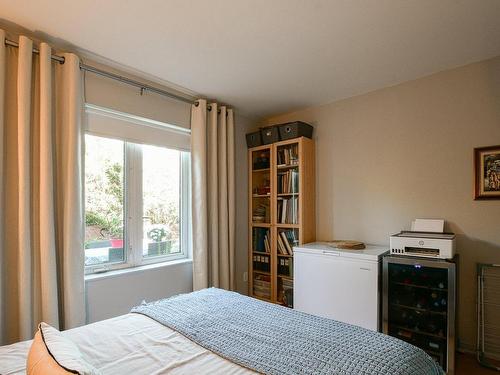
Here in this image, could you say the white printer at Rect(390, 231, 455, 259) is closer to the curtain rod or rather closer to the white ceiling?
the white ceiling

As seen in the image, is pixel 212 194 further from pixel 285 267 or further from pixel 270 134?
pixel 285 267

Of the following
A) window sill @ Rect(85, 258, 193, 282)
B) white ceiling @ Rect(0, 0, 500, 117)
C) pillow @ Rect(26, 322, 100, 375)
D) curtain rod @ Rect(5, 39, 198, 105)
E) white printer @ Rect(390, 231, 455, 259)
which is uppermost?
white ceiling @ Rect(0, 0, 500, 117)

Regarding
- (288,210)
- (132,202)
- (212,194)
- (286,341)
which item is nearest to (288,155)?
(288,210)

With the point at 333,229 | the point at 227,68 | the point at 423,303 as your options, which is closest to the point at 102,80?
the point at 227,68

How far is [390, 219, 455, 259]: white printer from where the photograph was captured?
210cm

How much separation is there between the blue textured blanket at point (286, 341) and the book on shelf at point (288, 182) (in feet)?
5.65

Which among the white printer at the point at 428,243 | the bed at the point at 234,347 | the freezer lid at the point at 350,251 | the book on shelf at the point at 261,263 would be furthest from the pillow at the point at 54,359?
the book on shelf at the point at 261,263

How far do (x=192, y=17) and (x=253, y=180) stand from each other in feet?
7.30

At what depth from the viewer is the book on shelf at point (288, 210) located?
10.7 ft

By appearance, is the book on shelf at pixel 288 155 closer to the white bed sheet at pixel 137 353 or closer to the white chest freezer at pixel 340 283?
the white chest freezer at pixel 340 283

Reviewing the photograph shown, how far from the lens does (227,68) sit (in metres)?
2.42

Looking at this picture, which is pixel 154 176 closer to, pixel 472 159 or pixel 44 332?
pixel 44 332

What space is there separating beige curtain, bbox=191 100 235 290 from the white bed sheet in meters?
1.43

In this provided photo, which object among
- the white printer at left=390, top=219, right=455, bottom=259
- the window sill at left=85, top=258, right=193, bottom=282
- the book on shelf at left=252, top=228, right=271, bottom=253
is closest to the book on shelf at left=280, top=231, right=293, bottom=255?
the book on shelf at left=252, top=228, right=271, bottom=253
